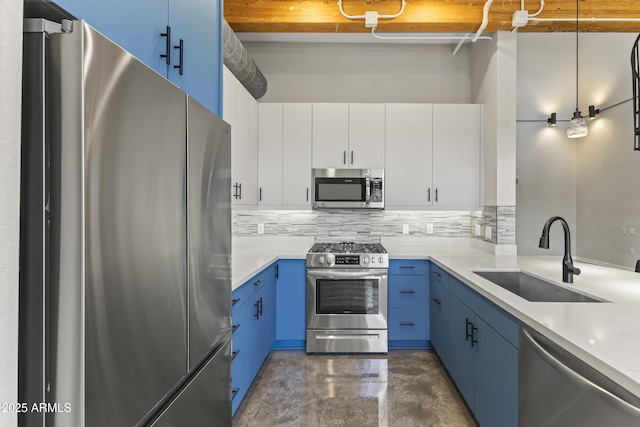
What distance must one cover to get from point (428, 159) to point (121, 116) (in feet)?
10.6

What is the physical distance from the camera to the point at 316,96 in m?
3.91

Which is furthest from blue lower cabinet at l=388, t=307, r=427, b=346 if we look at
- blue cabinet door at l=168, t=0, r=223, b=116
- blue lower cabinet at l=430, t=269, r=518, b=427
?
blue cabinet door at l=168, t=0, r=223, b=116

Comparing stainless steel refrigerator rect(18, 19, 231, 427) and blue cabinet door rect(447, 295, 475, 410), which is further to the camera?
blue cabinet door rect(447, 295, 475, 410)

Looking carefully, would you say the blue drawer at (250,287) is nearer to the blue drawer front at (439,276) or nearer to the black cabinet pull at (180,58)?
the black cabinet pull at (180,58)

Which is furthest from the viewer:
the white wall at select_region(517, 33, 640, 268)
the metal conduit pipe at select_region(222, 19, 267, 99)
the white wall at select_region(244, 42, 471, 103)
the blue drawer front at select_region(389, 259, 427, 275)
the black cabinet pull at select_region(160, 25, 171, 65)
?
the white wall at select_region(244, 42, 471, 103)

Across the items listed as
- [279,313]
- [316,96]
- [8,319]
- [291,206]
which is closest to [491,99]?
[316,96]

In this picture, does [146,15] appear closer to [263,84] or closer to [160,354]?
[160,354]

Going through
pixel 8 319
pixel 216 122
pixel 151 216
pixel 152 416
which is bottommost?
pixel 152 416

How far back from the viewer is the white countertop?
1032mm

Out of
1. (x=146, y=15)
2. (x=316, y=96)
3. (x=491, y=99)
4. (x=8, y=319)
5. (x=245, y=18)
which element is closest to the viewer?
(x=8, y=319)

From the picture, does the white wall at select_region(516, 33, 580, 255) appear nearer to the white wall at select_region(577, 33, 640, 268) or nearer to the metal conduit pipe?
the white wall at select_region(577, 33, 640, 268)

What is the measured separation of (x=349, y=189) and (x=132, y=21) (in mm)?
2709

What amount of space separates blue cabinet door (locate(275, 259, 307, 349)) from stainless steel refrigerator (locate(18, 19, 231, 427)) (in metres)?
2.21

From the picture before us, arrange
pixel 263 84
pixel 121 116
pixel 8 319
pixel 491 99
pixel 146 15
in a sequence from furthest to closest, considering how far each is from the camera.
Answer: pixel 263 84 < pixel 491 99 < pixel 146 15 < pixel 121 116 < pixel 8 319
